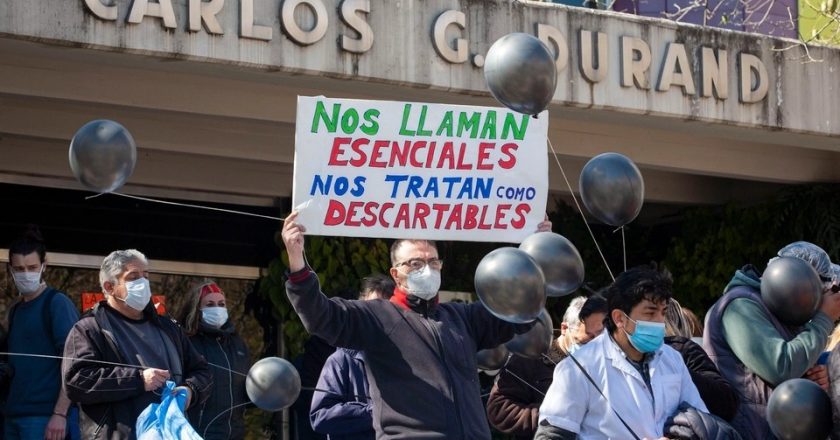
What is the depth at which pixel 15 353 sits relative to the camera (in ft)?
25.7

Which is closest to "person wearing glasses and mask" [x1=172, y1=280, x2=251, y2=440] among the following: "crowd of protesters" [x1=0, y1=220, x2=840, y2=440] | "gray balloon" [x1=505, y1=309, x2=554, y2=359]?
"crowd of protesters" [x1=0, y1=220, x2=840, y2=440]

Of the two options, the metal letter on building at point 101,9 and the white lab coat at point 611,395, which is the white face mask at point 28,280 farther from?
the white lab coat at point 611,395

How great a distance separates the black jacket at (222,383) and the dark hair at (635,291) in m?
3.27

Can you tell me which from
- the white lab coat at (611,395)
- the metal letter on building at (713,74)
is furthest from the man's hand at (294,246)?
the metal letter on building at (713,74)

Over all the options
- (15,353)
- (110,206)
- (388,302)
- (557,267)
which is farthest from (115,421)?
(110,206)

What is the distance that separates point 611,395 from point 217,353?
3652 millimetres

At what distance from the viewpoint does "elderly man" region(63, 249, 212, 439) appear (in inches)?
283

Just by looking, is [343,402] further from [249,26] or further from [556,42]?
[556,42]

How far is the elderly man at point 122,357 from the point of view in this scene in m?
7.19

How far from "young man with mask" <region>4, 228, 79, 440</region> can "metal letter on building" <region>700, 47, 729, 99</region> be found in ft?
15.8

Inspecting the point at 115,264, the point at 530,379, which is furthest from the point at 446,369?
the point at 115,264

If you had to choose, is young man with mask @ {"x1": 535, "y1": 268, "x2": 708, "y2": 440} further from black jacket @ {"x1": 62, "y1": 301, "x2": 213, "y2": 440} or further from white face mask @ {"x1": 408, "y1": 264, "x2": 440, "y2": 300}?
black jacket @ {"x1": 62, "y1": 301, "x2": 213, "y2": 440}

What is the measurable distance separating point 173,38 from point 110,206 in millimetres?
3369

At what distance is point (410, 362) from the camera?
251 inches
